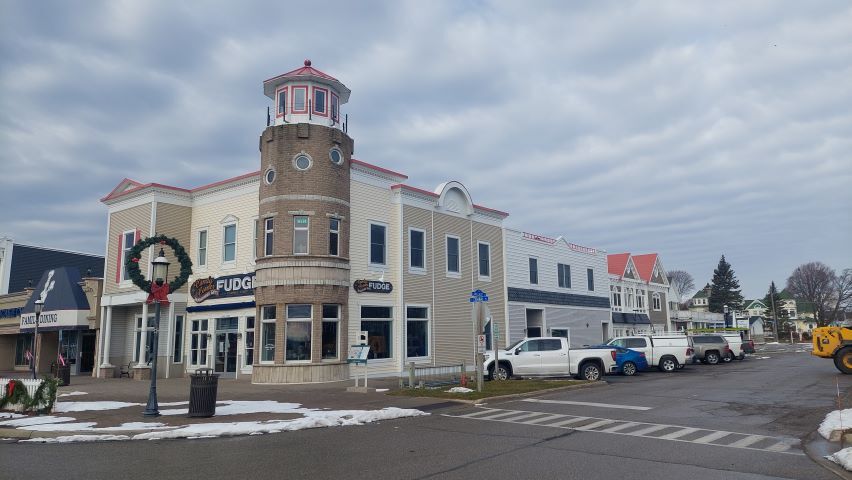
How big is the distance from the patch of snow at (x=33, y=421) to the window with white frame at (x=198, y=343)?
1391 centimetres

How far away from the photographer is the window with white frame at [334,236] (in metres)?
24.7

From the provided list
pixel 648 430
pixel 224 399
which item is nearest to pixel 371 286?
pixel 224 399

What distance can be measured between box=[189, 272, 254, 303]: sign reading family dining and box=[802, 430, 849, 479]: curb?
68.4 feet

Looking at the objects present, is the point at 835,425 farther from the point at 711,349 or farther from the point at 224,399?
the point at 711,349

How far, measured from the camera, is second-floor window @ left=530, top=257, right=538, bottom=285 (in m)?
37.0

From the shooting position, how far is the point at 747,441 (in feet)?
36.0

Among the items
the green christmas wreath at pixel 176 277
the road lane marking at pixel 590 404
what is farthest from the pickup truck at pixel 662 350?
the green christmas wreath at pixel 176 277

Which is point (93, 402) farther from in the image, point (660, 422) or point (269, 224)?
point (660, 422)

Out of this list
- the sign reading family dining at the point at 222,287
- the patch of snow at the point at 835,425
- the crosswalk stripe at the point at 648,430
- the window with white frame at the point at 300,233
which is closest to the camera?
the patch of snow at the point at 835,425

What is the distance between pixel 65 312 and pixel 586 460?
31.1 m

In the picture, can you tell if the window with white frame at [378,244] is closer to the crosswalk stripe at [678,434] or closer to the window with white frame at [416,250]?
the window with white frame at [416,250]

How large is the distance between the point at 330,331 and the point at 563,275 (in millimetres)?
20690

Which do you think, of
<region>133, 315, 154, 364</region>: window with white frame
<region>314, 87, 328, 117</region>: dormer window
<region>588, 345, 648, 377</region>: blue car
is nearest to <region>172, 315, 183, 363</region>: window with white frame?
<region>133, 315, 154, 364</region>: window with white frame

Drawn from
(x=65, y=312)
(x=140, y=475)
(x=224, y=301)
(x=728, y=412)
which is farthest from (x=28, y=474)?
(x=65, y=312)
